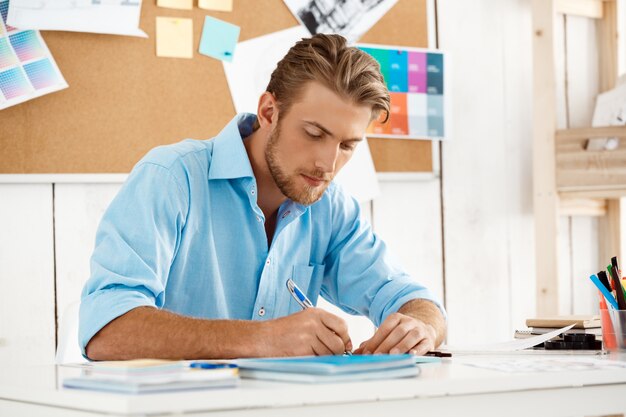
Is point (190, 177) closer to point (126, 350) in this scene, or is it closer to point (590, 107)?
point (126, 350)

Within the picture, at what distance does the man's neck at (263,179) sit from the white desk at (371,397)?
0.71 m

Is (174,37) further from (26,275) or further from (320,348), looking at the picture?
(320,348)

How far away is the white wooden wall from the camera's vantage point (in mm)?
→ 2527

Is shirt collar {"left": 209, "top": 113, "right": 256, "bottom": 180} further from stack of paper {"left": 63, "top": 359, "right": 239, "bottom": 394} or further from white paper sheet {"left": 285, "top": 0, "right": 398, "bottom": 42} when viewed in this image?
Answer: stack of paper {"left": 63, "top": 359, "right": 239, "bottom": 394}

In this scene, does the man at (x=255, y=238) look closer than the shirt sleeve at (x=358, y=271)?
Yes

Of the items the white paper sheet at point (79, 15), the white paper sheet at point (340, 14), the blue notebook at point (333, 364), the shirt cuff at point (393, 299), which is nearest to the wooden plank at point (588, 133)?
the white paper sheet at point (340, 14)

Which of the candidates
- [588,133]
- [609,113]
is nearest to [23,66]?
[588,133]

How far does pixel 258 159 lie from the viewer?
5.86ft

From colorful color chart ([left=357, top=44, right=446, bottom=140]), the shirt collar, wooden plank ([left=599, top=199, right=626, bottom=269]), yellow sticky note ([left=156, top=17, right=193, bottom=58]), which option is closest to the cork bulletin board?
yellow sticky note ([left=156, top=17, right=193, bottom=58])

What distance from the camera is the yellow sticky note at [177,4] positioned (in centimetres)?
214

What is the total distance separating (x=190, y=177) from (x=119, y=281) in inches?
11.9

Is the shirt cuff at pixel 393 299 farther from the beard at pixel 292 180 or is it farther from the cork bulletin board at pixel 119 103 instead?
the cork bulletin board at pixel 119 103

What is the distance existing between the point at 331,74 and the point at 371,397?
899mm

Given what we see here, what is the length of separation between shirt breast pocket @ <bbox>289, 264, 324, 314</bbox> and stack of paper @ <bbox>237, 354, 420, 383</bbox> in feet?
2.55
